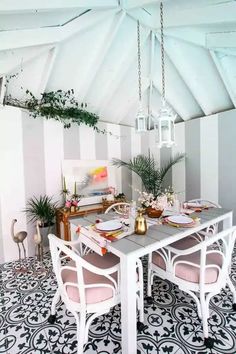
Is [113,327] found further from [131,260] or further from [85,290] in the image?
[131,260]

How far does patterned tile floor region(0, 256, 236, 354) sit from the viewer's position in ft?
4.68

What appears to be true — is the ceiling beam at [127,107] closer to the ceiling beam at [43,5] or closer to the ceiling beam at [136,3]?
the ceiling beam at [136,3]

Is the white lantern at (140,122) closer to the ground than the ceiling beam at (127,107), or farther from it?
closer to the ground

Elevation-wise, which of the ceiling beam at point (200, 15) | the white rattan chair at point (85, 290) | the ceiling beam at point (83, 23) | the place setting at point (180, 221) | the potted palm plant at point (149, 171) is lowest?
the white rattan chair at point (85, 290)

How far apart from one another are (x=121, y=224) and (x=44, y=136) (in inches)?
83.6

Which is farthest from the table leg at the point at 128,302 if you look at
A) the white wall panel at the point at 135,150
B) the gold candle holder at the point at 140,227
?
the white wall panel at the point at 135,150

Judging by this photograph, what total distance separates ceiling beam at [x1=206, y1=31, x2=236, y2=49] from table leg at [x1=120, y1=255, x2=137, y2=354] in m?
Result: 2.46

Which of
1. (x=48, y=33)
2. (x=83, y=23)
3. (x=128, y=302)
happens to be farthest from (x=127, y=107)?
(x=128, y=302)

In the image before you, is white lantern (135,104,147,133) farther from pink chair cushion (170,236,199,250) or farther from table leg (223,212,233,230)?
table leg (223,212,233,230)

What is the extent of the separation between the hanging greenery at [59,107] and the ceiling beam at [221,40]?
1962 mm

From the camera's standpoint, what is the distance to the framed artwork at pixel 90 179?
337 centimetres

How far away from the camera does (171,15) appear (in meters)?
1.99

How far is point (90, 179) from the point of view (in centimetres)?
358

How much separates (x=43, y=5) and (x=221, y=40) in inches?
73.5
